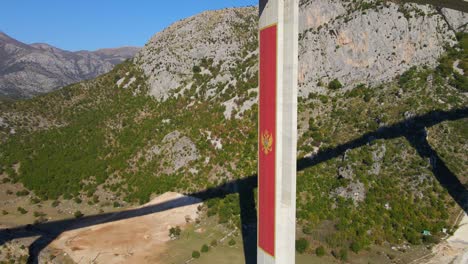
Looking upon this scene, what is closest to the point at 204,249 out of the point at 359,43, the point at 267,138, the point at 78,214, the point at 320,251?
the point at 320,251

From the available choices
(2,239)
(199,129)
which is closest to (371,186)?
(199,129)

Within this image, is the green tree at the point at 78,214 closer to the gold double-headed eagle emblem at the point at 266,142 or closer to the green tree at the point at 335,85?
the gold double-headed eagle emblem at the point at 266,142

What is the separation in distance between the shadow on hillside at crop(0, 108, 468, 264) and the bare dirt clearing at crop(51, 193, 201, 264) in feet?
4.74

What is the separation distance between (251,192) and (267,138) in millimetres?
20995

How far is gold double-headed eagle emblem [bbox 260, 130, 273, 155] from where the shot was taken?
2050 cm

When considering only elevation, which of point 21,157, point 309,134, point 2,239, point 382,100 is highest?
point 382,100

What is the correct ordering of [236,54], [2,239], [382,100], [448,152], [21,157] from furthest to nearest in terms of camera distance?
[236,54] < [21,157] < [382,100] < [448,152] < [2,239]

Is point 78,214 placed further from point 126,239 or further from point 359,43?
point 359,43

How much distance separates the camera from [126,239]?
3312cm

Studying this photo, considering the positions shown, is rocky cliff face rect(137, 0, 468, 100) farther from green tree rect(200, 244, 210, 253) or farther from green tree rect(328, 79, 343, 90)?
green tree rect(200, 244, 210, 253)

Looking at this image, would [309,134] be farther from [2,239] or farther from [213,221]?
[2,239]

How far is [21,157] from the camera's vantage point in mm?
51094

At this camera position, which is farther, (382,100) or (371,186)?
(382,100)

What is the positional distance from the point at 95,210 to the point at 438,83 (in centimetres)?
4976
